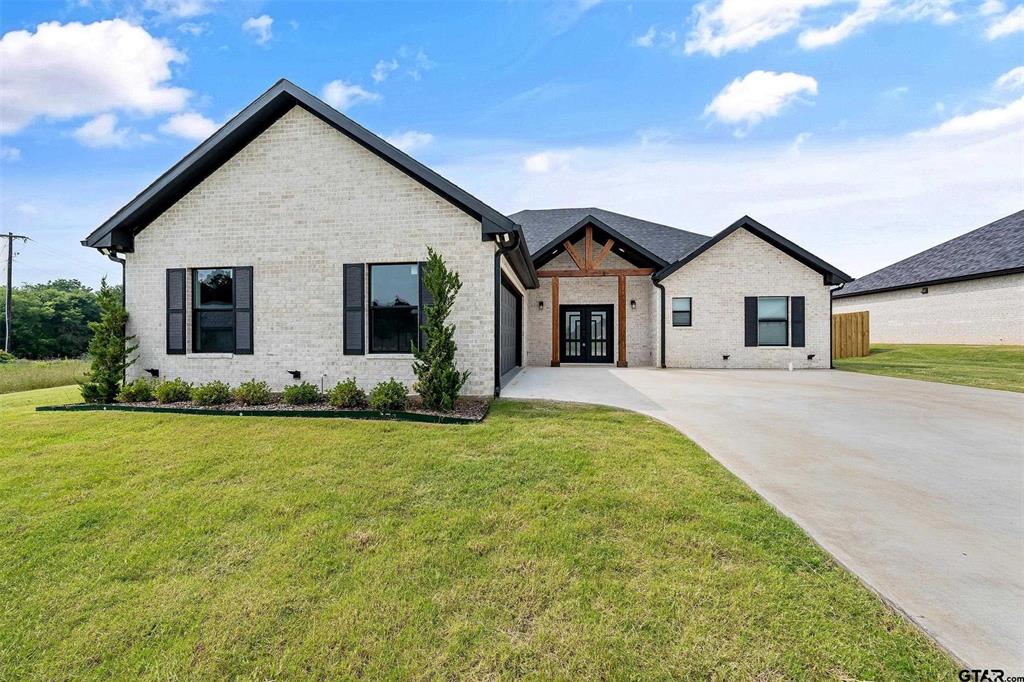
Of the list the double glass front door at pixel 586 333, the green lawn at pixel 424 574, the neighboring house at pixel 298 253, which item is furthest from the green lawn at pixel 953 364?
the neighboring house at pixel 298 253

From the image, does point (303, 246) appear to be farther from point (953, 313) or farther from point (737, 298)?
point (953, 313)

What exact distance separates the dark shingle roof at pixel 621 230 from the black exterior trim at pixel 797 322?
4.12m

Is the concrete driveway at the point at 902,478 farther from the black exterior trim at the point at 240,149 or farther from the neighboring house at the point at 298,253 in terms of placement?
the black exterior trim at the point at 240,149

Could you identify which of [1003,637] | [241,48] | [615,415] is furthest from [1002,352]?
[241,48]

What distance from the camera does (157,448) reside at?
5.09 meters

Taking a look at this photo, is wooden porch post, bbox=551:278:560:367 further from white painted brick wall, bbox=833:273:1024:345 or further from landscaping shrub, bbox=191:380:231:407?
white painted brick wall, bbox=833:273:1024:345

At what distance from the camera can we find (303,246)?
328 inches

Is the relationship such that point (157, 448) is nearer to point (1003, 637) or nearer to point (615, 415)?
point (615, 415)

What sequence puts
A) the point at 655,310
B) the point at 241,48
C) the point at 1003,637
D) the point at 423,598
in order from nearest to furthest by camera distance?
the point at 1003,637 → the point at 423,598 → the point at 241,48 → the point at 655,310

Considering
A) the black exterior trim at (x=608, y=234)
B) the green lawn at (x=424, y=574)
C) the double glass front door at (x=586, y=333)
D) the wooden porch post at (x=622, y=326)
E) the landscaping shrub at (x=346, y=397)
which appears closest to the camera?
the green lawn at (x=424, y=574)

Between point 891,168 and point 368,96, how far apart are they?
1657 cm

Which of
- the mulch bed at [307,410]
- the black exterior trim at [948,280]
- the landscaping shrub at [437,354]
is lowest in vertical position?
the mulch bed at [307,410]

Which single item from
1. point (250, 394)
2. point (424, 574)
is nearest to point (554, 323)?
point (250, 394)

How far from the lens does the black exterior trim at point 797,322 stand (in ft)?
46.1
